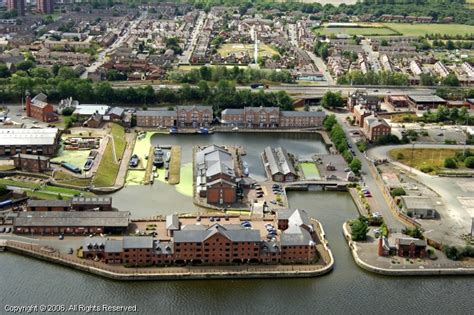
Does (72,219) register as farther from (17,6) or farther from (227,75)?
(17,6)

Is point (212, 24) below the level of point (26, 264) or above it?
above

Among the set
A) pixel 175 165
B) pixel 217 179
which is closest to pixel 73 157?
pixel 175 165

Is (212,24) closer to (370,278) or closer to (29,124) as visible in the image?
(29,124)

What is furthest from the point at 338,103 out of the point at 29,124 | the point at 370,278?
the point at 370,278

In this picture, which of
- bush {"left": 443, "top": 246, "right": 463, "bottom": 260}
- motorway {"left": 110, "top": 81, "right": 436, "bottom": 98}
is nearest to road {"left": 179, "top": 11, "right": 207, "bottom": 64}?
motorway {"left": 110, "top": 81, "right": 436, "bottom": 98}

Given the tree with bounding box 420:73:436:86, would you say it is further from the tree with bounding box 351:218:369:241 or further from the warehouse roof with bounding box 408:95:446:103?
the tree with bounding box 351:218:369:241

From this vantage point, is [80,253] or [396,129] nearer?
[80,253]
